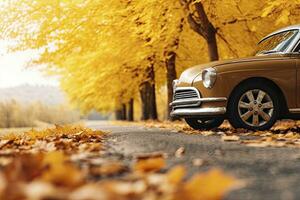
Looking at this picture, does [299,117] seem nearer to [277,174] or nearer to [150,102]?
[277,174]

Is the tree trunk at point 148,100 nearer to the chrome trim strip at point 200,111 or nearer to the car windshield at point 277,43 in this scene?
the car windshield at point 277,43

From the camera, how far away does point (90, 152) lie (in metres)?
4.80

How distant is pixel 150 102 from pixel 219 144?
62.7 feet

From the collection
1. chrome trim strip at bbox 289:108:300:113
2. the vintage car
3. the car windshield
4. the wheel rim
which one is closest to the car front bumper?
the vintage car

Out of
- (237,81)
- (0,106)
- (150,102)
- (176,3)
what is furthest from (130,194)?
(0,106)

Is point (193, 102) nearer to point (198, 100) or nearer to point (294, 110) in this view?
point (198, 100)

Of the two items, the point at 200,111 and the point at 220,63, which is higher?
the point at 220,63

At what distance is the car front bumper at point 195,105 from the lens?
806 centimetres

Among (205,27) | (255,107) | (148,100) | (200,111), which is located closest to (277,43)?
(255,107)

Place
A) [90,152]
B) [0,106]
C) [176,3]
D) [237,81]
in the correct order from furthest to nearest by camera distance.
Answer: [0,106] < [176,3] < [237,81] < [90,152]

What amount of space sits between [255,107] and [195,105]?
96 centimetres

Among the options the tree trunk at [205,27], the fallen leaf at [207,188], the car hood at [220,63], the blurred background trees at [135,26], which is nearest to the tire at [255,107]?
the car hood at [220,63]

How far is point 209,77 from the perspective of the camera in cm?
817

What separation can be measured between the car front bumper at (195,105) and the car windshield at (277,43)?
4.56 feet
